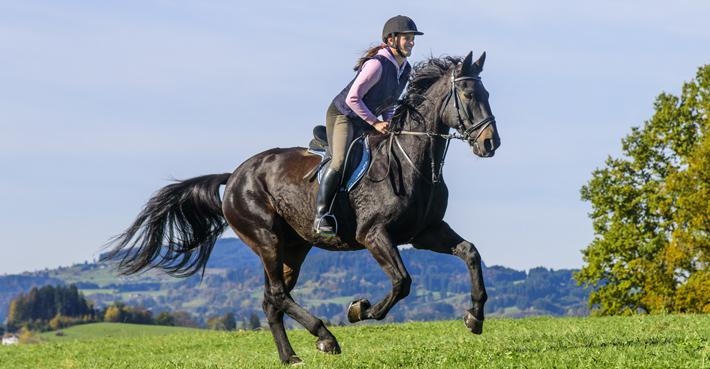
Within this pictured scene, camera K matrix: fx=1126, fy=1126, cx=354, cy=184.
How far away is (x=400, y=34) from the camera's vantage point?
14219mm

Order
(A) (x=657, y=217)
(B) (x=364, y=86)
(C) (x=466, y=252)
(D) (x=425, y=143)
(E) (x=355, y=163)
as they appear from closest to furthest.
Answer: (C) (x=466, y=252)
(D) (x=425, y=143)
(B) (x=364, y=86)
(E) (x=355, y=163)
(A) (x=657, y=217)

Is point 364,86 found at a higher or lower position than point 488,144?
higher

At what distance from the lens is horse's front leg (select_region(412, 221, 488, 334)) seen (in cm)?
1354

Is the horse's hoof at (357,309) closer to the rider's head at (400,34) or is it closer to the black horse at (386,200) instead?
the black horse at (386,200)

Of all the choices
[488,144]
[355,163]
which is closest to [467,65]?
[488,144]

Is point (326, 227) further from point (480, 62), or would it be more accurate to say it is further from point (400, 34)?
point (480, 62)

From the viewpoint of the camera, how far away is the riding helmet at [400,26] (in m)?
14.1

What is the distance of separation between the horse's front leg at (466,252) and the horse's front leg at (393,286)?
523mm

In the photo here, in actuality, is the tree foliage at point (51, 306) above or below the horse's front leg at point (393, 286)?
below

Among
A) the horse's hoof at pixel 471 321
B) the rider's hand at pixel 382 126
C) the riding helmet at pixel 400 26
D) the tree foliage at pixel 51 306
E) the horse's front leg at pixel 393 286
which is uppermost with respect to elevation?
the riding helmet at pixel 400 26

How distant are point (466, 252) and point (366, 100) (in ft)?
8.00

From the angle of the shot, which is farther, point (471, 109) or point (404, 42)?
point (404, 42)

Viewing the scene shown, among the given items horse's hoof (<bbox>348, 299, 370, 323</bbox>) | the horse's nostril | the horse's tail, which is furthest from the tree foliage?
the horse's nostril

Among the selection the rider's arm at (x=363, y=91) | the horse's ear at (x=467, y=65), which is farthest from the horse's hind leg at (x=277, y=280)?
the horse's ear at (x=467, y=65)
